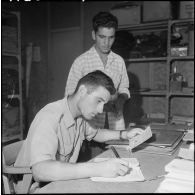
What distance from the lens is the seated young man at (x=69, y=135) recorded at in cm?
101

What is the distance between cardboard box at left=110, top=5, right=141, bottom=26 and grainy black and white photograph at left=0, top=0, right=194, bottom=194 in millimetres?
13

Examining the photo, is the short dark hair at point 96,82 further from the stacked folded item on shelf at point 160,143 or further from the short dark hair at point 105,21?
the short dark hair at point 105,21

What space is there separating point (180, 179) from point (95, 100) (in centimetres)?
62

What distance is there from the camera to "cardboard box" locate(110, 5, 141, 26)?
130 inches

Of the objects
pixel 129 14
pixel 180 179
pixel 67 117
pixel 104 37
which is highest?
pixel 129 14

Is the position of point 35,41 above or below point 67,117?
above

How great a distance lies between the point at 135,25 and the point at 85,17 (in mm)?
1229

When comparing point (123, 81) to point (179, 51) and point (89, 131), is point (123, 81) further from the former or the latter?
point (179, 51)

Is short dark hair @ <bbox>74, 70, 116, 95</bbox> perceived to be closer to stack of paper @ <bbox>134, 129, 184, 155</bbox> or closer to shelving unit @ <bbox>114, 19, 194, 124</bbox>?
stack of paper @ <bbox>134, 129, 184, 155</bbox>

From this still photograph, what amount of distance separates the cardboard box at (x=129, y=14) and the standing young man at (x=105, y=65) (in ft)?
3.81

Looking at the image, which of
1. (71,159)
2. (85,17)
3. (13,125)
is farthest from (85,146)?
(85,17)

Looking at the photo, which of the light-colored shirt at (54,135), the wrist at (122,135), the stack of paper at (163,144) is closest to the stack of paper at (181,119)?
the stack of paper at (163,144)

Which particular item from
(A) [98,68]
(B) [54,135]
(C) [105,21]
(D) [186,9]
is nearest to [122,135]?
(B) [54,135]

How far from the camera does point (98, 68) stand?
2.35m
